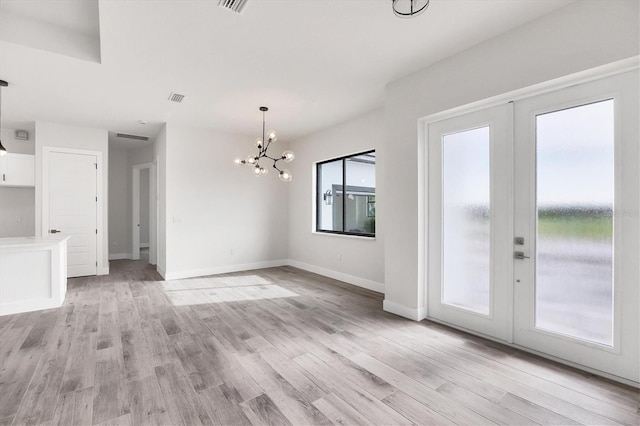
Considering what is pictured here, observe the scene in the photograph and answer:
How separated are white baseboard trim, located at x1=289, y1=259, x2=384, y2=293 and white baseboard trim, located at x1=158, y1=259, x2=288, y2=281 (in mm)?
468

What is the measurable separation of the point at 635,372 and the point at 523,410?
103 cm

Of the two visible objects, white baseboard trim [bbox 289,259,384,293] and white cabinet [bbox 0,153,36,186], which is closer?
white baseboard trim [bbox 289,259,384,293]

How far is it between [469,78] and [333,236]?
12.0ft

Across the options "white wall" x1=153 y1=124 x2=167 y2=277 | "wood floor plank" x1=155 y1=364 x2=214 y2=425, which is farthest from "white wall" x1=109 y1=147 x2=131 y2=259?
"wood floor plank" x1=155 y1=364 x2=214 y2=425

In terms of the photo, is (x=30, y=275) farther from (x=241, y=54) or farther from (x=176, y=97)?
(x=241, y=54)

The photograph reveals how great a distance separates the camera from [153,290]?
5.09 m

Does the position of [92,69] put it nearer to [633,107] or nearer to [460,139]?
[460,139]

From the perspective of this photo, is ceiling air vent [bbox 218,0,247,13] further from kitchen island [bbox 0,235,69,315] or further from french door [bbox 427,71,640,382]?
kitchen island [bbox 0,235,69,315]

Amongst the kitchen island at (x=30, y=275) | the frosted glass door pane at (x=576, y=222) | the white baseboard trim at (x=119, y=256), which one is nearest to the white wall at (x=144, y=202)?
the white baseboard trim at (x=119, y=256)

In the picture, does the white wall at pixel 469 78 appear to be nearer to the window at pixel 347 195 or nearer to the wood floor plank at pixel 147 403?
the window at pixel 347 195

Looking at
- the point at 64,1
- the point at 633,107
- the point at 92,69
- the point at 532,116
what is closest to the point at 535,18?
the point at 532,116

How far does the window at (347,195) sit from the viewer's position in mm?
5484

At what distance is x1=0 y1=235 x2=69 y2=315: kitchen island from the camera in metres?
3.88

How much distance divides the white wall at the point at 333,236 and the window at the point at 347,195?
0.18 m
